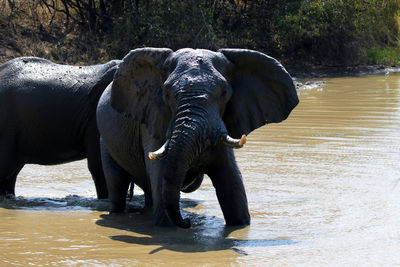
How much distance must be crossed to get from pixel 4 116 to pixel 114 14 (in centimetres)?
1411

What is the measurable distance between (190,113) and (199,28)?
1559 centimetres

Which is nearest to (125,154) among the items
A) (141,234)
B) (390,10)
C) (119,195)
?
(119,195)

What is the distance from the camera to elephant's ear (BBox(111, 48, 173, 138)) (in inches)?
232

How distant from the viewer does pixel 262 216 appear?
253 inches

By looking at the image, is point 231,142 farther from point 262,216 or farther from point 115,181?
point 115,181

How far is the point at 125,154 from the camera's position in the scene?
664cm

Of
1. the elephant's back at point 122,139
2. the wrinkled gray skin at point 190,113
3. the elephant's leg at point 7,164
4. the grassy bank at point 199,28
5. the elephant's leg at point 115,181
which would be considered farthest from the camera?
the grassy bank at point 199,28

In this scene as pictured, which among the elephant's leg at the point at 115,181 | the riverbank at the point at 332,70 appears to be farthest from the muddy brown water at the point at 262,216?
the riverbank at the point at 332,70

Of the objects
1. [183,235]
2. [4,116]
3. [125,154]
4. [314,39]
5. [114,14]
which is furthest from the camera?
[314,39]

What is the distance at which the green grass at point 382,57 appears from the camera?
24.3 meters

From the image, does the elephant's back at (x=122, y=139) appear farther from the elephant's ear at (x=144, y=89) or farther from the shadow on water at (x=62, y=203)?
the shadow on water at (x=62, y=203)

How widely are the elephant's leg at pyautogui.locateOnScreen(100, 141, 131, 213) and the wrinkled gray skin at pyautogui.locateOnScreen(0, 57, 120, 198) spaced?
69cm

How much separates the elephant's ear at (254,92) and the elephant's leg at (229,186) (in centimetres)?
23

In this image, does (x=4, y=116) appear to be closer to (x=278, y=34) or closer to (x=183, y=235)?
(x=183, y=235)
